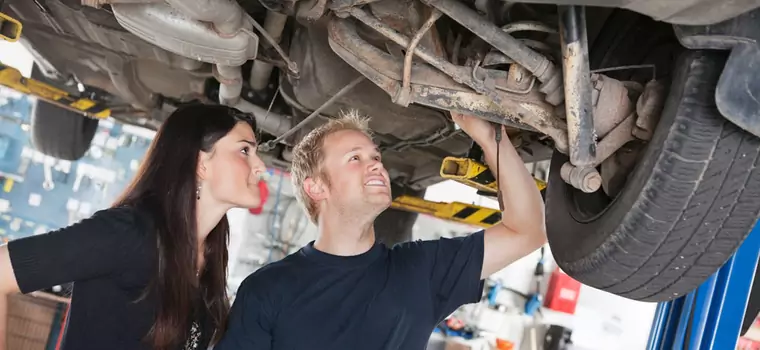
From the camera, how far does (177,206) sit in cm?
150

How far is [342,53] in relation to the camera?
1.47 m

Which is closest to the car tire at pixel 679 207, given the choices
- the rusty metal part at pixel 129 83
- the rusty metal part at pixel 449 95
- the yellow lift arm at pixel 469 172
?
the rusty metal part at pixel 449 95

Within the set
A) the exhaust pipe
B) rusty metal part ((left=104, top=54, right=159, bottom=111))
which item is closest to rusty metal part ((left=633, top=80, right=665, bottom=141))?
the exhaust pipe

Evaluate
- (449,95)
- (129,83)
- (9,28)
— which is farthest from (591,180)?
(129,83)

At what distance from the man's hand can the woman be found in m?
0.58

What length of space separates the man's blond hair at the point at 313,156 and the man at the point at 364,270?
14 mm

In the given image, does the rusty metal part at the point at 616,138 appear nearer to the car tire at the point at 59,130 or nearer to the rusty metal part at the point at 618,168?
the rusty metal part at the point at 618,168

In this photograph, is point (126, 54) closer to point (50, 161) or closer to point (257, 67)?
point (257, 67)

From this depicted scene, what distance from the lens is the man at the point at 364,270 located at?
150cm

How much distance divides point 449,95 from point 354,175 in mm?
386

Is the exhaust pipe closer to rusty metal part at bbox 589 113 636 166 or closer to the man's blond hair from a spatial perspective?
the man's blond hair

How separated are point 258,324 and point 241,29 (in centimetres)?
Answer: 70

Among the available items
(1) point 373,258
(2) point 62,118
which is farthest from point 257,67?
(2) point 62,118

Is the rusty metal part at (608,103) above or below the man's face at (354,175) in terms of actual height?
above
